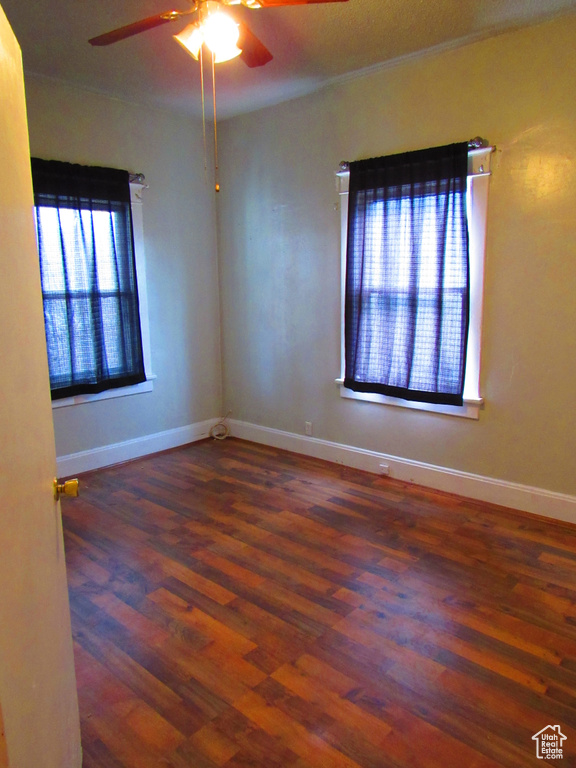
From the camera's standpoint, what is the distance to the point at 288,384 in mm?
4645

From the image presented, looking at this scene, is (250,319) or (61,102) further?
(250,319)

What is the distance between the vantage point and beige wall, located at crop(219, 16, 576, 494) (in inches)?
123

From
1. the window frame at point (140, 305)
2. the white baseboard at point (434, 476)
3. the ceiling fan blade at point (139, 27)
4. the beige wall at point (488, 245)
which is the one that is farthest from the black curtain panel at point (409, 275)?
the ceiling fan blade at point (139, 27)

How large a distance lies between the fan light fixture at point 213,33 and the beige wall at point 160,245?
5.84ft

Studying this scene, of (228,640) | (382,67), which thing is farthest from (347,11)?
(228,640)

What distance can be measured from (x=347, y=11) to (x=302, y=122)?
1.37 meters

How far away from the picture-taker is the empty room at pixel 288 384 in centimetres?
171

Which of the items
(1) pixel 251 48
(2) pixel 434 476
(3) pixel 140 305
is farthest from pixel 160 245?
(2) pixel 434 476

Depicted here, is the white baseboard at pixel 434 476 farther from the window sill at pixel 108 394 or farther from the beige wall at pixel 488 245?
the window sill at pixel 108 394

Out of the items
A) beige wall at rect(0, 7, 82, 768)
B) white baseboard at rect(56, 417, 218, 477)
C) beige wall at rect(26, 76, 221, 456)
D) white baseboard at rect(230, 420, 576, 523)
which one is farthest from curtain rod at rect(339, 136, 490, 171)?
white baseboard at rect(56, 417, 218, 477)

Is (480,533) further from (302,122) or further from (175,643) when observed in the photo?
(302,122)

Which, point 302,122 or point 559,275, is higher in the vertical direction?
point 302,122

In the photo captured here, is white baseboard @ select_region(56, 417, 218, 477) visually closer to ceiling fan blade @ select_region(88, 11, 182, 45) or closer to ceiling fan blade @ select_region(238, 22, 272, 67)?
ceiling fan blade @ select_region(88, 11, 182, 45)

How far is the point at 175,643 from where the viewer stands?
7.33 ft
